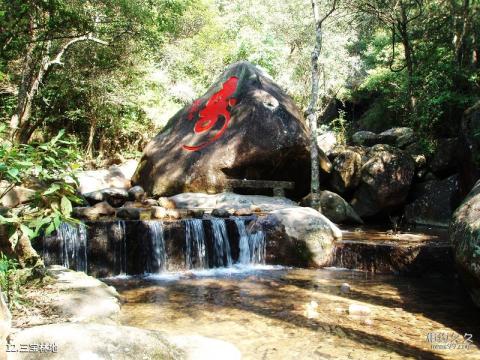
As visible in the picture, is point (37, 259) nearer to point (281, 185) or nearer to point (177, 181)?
point (177, 181)

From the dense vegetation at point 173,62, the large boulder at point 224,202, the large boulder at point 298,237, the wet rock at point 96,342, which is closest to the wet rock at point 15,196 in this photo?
the dense vegetation at point 173,62

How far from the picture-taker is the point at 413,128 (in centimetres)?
1510

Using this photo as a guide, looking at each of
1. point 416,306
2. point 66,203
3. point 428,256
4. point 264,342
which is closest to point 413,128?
point 428,256

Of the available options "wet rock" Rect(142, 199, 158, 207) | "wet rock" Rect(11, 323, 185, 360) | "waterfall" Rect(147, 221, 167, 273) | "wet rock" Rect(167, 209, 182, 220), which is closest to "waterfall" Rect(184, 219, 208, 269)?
"waterfall" Rect(147, 221, 167, 273)

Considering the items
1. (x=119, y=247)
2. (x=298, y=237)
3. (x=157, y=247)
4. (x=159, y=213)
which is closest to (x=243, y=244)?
(x=298, y=237)

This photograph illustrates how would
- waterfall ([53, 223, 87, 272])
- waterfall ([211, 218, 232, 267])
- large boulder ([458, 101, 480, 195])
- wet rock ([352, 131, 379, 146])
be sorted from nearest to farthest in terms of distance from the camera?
waterfall ([53, 223, 87, 272])
waterfall ([211, 218, 232, 267])
large boulder ([458, 101, 480, 195])
wet rock ([352, 131, 379, 146])

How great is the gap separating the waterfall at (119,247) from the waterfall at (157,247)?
1.70ft

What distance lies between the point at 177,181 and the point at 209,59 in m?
10.2

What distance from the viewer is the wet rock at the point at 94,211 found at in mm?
9634

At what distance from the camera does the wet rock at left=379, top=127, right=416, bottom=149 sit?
1499cm

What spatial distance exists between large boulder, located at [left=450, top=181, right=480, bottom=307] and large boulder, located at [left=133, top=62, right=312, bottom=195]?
7109 millimetres

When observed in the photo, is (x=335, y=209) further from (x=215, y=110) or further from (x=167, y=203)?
(x=215, y=110)

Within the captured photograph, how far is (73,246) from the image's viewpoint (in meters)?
8.28

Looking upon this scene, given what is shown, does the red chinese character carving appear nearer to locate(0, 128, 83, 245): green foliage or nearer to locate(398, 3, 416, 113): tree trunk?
locate(398, 3, 416, 113): tree trunk
